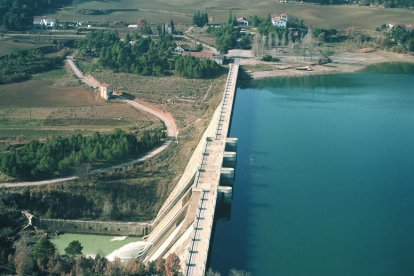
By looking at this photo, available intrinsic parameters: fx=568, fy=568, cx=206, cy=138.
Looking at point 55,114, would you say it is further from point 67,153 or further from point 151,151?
point 151,151

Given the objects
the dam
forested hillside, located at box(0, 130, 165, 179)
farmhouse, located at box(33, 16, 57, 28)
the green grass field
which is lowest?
the dam

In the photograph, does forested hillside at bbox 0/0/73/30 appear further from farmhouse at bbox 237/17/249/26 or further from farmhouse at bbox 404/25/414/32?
A: farmhouse at bbox 404/25/414/32

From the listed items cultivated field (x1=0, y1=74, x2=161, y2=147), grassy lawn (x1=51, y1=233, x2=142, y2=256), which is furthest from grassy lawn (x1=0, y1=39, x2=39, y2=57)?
grassy lawn (x1=51, y1=233, x2=142, y2=256)

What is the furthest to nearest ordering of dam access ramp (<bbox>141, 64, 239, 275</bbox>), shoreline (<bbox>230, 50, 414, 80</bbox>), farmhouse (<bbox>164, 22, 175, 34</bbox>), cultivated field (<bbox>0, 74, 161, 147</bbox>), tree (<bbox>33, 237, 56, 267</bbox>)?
farmhouse (<bbox>164, 22, 175, 34</bbox>) → shoreline (<bbox>230, 50, 414, 80</bbox>) → cultivated field (<bbox>0, 74, 161, 147</bbox>) → dam access ramp (<bbox>141, 64, 239, 275</bbox>) → tree (<bbox>33, 237, 56, 267</bbox>)

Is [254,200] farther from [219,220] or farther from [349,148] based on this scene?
[349,148]

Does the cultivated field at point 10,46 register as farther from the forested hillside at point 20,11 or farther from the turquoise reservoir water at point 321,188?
the turquoise reservoir water at point 321,188

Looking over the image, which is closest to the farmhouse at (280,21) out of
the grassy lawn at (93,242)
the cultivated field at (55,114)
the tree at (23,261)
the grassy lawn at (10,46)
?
the grassy lawn at (10,46)

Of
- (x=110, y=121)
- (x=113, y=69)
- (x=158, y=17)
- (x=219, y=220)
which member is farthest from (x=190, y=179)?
(x=158, y=17)
